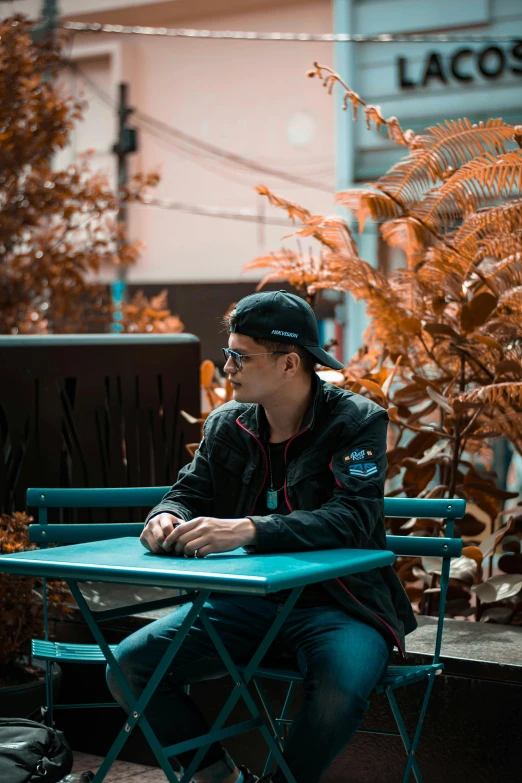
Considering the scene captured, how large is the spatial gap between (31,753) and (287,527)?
113 cm

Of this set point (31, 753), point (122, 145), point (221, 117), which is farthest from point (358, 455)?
point (122, 145)

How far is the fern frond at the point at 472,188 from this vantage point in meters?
4.47

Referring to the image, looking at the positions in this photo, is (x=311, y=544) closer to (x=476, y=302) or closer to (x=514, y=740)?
(x=514, y=740)

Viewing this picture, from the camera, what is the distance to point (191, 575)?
2.42 meters

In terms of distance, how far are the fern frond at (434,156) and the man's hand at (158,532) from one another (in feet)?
7.67

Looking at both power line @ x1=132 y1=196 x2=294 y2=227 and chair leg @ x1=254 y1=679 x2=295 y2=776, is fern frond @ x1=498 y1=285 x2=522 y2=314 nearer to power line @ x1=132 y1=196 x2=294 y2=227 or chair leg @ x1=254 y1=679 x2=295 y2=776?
chair leg @ x1=254 y1=679 x2=295 y2=776

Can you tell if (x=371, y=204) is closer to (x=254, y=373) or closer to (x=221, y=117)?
(x=254, y=373)

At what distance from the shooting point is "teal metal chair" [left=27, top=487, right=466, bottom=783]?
3.02 meters

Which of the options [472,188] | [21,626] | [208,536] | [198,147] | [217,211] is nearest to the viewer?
[208,536]

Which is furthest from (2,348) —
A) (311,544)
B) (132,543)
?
(311,544)

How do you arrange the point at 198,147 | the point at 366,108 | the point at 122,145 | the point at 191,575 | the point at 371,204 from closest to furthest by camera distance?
1. the point at 191,575
2. the point at 366,108
3. the point at 371,204
4. the point at 198,147
5. the point at 122,145

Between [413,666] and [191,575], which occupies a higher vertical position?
[191,575]

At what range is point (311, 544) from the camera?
2.86 metres

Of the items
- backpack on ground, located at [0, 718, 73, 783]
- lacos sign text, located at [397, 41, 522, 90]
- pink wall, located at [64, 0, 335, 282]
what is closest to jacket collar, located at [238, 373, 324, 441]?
backpack on ground, located at [0, 718, 73, 783]
